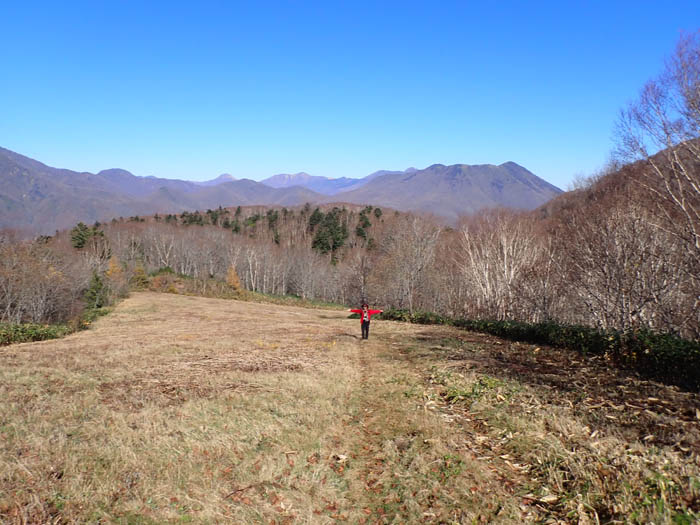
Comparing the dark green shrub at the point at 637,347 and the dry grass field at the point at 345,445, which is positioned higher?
the dark green shrub at the point at 637,347

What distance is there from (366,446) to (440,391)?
2.80 m

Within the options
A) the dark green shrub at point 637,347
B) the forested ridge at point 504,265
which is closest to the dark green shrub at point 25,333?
the forested ridge at point 504,265

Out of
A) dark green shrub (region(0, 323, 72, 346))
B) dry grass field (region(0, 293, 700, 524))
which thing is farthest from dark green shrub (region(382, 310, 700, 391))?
dark green shrub (region(0, 323, 72, 346))

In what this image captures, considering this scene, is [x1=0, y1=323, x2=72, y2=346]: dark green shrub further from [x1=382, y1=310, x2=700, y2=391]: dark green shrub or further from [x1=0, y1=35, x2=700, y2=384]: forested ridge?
[x1=382, y1=310, x2=700, y2=391]: dark green shrub

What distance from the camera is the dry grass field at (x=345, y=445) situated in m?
4.45

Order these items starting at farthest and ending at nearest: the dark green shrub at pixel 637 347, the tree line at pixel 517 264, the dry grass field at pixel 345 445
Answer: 1. the tree line at pixel 517 264
2. the dark green shrub at pixel 637 347
3. the dry grass field at pixel 345 445

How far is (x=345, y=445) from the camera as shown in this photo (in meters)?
6.57

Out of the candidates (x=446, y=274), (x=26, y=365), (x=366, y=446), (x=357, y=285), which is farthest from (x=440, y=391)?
(x=357, y=285)

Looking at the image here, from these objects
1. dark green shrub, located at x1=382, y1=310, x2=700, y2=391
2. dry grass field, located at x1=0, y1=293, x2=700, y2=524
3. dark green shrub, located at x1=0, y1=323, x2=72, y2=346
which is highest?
dark green shrub, located at x1=382, y1=310, x2=700, y2=391

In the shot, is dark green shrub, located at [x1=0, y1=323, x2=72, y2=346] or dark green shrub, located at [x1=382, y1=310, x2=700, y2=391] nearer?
dark green shrub, located at [x1=382, y1=310, x2=700, y2=391]

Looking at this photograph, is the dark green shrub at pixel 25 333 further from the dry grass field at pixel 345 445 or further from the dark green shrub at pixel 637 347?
the dark green shrub at pixel 637 347

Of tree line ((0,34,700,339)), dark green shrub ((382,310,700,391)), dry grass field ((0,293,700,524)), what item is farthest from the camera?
tree line ((0,34,700,339))

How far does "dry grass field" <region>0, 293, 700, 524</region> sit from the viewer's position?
4.45 meters

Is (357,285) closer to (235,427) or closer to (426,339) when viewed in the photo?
(426,339)
